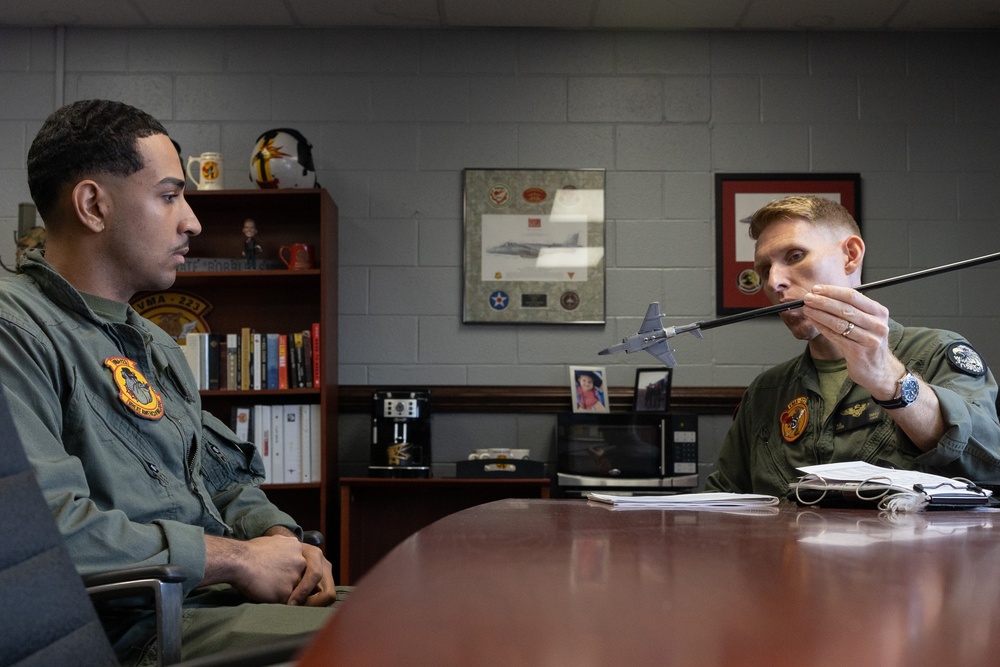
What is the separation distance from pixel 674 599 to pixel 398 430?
9.89 feet

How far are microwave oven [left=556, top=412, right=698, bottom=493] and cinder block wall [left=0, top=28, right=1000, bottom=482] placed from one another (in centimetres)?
47

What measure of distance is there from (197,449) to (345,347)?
2.28 m

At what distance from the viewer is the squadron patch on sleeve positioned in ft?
6.35

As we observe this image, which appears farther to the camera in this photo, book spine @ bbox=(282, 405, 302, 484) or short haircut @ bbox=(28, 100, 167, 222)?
book spine @ bbox=(282, 405, 302, 484)

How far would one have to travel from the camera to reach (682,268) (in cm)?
412

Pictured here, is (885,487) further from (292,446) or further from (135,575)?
(292,446)

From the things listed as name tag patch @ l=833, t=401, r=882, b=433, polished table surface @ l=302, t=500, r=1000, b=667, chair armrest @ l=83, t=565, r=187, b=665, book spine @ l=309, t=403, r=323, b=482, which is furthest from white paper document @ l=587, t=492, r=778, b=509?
book spine @ l=309, t=403, r=323, b=482

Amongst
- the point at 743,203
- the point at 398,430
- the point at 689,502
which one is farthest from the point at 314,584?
the point at 743,203

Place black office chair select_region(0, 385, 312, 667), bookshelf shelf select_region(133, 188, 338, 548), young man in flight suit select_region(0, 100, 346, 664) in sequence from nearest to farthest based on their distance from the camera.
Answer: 1. black office chair select_region(0, 385, 312, 667)
2. young man in flight suit select_region(0, 100, 346, 664)
3. bookshelf shelf select_region(133, 188, 338, 548)

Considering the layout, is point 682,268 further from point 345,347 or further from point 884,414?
point 884,414

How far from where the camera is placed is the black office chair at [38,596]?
924mm

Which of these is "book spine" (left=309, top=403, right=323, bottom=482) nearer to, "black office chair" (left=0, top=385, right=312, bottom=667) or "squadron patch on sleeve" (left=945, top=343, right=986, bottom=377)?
"squadron patch on sleeve" (left=945, top=343, right=986, bottom=377)

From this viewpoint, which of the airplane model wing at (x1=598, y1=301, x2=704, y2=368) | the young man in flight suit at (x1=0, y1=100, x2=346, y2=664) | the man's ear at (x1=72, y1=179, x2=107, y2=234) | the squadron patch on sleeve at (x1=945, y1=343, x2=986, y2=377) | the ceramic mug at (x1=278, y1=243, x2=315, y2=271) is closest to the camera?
the young man in flight suit at (x1=0, y1=100, x2=346, y2=664)

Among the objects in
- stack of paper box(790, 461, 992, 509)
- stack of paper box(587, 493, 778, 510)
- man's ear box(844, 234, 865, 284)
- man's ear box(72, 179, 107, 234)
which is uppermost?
man's ear box(72, 179, 107, 234)
